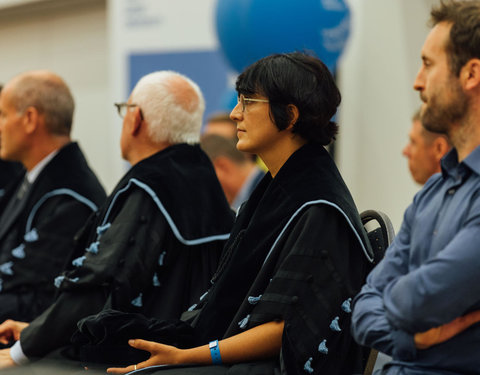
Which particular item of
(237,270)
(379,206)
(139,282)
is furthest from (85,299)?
(379,206)

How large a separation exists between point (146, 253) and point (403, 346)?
4.43 ft

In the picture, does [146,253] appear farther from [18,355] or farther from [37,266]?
[37,266]

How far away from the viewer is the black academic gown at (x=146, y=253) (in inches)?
124

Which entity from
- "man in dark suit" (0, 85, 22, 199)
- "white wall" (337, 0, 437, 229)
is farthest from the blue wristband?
"white wall" (337, 0, 437, 229)

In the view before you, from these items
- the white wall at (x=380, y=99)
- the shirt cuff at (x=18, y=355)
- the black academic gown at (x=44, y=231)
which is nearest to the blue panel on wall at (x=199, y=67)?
the white wall at (x=380, y=99)

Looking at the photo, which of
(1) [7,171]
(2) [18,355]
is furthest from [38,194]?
(1) [7,171]

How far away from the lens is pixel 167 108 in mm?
3541

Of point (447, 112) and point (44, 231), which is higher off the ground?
point (447, 112)

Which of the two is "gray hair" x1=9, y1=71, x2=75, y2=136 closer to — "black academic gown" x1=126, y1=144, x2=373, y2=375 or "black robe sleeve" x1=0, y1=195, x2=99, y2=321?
"black robe sleeve" x1=0, y1=195, x2=99, y2=321

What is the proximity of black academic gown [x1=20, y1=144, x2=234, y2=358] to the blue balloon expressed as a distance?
2044mm

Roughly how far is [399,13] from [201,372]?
14.6ft

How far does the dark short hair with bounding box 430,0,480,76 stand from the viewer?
2.08m

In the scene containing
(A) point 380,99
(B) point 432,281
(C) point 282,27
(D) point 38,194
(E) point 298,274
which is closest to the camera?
(B) point 432,281

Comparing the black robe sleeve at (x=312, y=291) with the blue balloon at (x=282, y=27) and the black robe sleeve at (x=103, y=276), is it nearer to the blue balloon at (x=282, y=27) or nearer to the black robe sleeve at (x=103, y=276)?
the black robe sleeve at (x=103, y=276)
